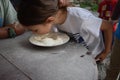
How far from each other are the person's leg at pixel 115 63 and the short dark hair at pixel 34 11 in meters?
0.77

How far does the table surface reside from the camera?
1003 millimetres

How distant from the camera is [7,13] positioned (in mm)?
1758

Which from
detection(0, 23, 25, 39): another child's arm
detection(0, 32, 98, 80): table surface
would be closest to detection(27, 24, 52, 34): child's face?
detection(0, 32, 98, 80): table surface

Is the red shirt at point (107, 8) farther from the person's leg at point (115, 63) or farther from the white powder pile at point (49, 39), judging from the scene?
the white powder pile at point (49, 39)

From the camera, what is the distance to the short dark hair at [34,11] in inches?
46.6

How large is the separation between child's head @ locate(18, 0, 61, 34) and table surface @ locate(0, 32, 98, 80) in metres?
0.16

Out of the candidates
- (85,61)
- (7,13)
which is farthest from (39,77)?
(7,13)

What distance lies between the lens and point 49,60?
114cm

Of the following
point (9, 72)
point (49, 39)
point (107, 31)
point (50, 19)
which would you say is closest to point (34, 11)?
point (50, 19)

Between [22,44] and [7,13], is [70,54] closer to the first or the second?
[22,44]

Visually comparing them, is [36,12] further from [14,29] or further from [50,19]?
[14,29]

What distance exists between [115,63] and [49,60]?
0.89 metres

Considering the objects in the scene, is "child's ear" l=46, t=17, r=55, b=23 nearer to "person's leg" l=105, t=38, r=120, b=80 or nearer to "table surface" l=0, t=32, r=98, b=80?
"table surface" l=0, t=32, r=98, b=80

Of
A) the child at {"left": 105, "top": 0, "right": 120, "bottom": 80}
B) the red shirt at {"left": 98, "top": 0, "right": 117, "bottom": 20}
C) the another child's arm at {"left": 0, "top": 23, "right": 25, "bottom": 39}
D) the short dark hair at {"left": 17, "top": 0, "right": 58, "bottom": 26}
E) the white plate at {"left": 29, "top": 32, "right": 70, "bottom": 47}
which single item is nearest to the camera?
the short dark hair at {"left": 17, "top": 0, "right": 58, "bottom": 26}
